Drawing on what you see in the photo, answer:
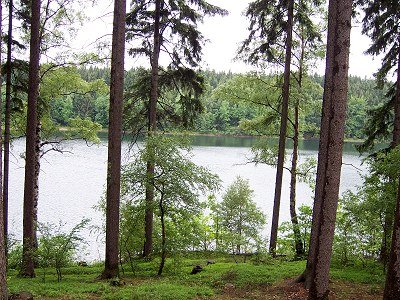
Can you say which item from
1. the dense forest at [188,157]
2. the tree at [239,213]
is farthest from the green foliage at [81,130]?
the tree at [239,213]

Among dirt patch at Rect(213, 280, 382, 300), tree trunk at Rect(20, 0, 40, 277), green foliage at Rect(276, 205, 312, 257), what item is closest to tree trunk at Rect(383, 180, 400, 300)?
dirt patch at Rect(213, 280, 382, 300)

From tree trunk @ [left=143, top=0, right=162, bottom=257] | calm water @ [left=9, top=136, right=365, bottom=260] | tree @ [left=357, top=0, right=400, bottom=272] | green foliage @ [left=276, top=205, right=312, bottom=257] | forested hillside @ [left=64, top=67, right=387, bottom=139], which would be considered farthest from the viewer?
calm water @ [left=9, top=136, right=365, bottom=260]

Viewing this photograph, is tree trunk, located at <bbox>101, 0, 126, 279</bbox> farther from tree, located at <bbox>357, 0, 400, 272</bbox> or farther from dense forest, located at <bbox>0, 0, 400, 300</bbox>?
tree, located at <bbox>357, 0, 400, 272</bbox>

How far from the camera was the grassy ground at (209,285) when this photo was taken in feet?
24.6

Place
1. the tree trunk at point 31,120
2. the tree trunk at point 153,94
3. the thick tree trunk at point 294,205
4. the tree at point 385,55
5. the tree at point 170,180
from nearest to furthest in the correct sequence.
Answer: the tree trunk at point 31,120
the tree at point 170,180
the tree at point 385,55
the tree trunk at point 153,94
the thick tree trunk at point 294,205

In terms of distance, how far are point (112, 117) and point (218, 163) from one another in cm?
3556

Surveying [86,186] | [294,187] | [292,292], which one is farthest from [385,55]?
[86,186]

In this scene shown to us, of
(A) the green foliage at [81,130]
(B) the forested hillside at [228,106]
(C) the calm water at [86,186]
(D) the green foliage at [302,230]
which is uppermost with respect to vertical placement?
(B) the forested hillside at [228,106]

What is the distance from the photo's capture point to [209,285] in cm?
881

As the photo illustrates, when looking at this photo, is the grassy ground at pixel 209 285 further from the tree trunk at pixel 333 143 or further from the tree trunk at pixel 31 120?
the tree trunk at pixel 333 143

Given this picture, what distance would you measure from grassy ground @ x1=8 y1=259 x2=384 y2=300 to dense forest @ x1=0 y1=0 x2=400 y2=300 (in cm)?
5

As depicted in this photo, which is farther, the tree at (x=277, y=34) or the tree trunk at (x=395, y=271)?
the tree at (x=277, y=34)

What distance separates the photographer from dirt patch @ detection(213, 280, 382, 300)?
24.7 feet

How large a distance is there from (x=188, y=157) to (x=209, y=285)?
2971 millimetres
